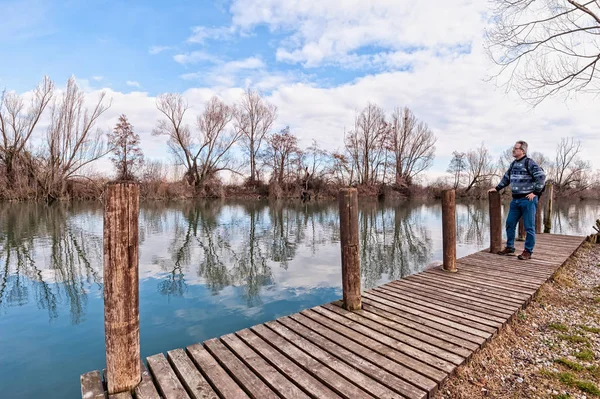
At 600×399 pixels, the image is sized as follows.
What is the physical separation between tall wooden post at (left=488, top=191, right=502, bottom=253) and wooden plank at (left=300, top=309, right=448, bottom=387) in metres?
5.36

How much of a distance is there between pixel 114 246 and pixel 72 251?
29.8 ft

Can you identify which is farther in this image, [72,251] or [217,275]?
[72,251]

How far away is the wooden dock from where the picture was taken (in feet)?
7.92

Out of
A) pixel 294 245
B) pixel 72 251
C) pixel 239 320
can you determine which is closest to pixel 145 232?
pixel 72 251

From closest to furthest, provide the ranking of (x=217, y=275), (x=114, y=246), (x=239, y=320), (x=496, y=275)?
(x=114, y=246), (x=239, y=320), (x=496, y=275), (x=217, y=275)

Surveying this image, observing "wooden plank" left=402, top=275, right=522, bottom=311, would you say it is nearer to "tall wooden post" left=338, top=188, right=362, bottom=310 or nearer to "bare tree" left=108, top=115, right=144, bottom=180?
"tall wooden post" left=338, top=188, right=362, bottom=310

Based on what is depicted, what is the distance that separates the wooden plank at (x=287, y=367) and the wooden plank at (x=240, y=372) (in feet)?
0.71

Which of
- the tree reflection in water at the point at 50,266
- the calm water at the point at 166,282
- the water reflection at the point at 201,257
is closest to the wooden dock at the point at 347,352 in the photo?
the calm water at the point at 166,282

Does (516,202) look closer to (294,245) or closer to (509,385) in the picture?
(509,385)

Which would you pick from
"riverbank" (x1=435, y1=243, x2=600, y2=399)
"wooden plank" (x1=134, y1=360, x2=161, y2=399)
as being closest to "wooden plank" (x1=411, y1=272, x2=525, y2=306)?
"riverbank" (x1=435, y1=243, x2=600, y2=399)

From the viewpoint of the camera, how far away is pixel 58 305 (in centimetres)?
574

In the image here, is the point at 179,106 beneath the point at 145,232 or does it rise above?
above

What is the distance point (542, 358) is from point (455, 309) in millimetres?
977

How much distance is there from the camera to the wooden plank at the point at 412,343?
111 inches
